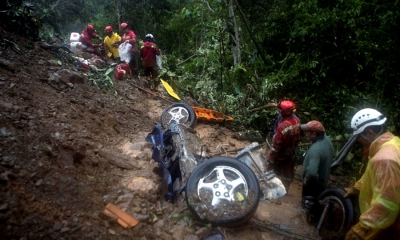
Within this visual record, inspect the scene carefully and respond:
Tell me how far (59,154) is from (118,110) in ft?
9.85

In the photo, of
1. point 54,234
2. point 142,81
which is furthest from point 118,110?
point 54,234

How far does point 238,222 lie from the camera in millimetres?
2871

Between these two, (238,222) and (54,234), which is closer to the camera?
(54,234)

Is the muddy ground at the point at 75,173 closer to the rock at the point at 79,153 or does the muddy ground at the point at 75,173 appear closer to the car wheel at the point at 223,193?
the rock at the point at 79,153

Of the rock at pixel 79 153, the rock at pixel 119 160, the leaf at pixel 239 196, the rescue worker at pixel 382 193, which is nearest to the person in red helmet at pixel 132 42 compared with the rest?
the rock at pixel 119 160

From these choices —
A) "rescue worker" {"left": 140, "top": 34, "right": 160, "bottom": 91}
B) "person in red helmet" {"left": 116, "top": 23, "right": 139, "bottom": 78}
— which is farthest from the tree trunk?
"person in red helmet" {"left": 116, "top": 23, "right": 139, "bottom": 78}

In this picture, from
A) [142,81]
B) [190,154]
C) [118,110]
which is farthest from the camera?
[142,81]

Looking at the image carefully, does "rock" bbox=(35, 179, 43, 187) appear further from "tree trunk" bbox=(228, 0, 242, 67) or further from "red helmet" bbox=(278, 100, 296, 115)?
"tree trunk" bbox=(228, 0, 242, 67)

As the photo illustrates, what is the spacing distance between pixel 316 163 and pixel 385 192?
1.54 metres

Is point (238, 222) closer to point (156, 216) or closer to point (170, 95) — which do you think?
point (156, 216)

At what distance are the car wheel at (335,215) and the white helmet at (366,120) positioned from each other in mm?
898

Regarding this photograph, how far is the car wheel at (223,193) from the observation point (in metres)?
2.92

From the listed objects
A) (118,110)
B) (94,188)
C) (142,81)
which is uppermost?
(142,81)

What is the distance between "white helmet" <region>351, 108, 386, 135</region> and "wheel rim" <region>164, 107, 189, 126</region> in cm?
391
